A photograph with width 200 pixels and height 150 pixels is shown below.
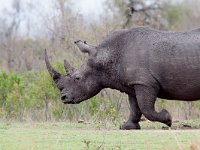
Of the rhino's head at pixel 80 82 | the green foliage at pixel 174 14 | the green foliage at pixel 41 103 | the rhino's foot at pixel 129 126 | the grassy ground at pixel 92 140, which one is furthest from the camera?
the green foliage at pixel 174 14

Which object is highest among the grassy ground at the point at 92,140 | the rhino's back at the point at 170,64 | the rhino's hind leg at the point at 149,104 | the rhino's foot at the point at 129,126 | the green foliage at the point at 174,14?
the green foliage at the point at 174,14

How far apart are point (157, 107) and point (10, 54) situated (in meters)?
21.6

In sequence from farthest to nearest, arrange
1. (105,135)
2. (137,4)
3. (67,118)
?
1. (137,4)
2. (67,118)
3. (105,135)

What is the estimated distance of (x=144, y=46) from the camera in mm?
12703

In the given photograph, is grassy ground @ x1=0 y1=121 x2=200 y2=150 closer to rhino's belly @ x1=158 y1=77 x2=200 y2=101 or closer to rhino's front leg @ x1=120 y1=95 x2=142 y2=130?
rhino's front leg @ x1=120 y1=95 x2=142 y2=130

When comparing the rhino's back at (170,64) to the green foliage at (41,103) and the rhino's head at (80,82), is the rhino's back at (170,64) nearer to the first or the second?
the rhino's head at (80,82)

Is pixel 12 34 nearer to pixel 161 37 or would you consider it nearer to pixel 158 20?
pixel 158 20

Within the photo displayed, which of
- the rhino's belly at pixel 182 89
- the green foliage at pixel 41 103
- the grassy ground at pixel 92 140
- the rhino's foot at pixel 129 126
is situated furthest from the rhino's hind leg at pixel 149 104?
the green foliage at pixel 41 103

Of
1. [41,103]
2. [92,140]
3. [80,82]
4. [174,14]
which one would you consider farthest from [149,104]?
[174,14]

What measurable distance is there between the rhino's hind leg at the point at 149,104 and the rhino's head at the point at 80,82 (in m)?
1.11

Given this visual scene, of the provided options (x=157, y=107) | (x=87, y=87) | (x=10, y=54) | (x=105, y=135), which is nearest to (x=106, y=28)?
(x=157, y=107)

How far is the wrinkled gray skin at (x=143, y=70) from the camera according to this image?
40.7ft

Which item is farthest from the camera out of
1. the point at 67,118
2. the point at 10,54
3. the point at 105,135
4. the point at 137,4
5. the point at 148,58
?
the point at 137,4

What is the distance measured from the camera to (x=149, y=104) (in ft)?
40.7
